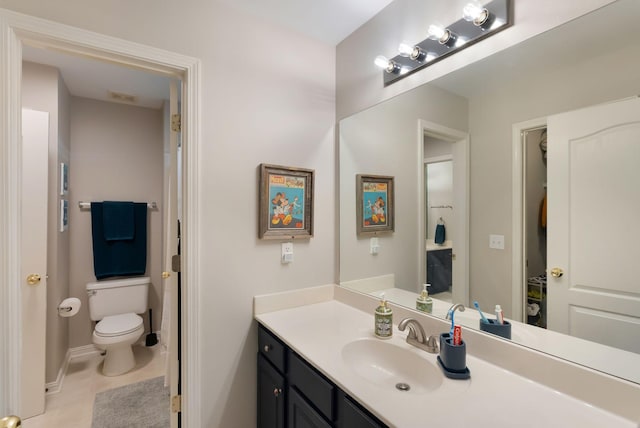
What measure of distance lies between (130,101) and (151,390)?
2.58 m

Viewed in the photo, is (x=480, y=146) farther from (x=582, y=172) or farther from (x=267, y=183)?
(x=267, y=183)

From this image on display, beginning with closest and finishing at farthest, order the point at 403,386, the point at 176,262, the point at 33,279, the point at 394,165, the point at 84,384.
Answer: the point at 403,386 < the point at 176,262 < the point at 394,165 < the point at 33,279 < the point at 84,384

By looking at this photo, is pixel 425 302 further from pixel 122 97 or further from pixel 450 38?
pixel 122 97

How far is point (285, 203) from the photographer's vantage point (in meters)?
1.70

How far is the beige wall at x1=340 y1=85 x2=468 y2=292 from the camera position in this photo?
1406mm

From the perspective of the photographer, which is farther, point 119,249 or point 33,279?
point 119,249

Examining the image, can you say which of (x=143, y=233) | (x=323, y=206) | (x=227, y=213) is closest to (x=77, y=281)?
(x=143, y=233)

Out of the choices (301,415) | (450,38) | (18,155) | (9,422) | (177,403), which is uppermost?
(450,38)

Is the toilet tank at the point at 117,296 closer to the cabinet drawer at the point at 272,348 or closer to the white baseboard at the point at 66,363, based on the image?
the white baseboard at the point at 66,363

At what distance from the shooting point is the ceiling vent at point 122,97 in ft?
8.88

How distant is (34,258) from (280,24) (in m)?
2.23

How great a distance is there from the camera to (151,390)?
229cm

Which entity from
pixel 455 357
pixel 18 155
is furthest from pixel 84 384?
pixel 455 357

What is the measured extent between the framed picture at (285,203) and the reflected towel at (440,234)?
0.71m
